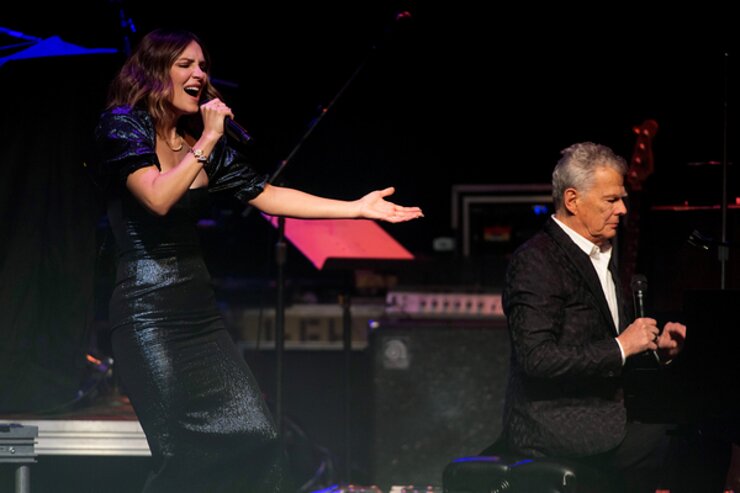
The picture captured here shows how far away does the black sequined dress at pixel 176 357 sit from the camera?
3.12 meters

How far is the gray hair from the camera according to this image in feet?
11.6

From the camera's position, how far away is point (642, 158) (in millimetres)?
5148

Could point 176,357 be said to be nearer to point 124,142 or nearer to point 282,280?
point 124,142

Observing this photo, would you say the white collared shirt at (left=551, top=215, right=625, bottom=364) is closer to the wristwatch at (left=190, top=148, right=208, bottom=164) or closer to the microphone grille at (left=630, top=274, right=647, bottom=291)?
the microphone grille at (left=630, top=274, right=647, bottom=291)

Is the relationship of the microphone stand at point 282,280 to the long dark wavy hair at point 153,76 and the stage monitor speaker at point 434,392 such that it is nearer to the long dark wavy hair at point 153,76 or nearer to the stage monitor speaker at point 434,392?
the stage monitor speaker at point 434,392

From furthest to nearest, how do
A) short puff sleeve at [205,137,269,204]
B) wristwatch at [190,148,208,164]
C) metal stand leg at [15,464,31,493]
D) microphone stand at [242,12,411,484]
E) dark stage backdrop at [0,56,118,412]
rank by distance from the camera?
dark stage backdrop at [0,56,118,412] < microphone stand at [242,12,411,484] < metal stand leg at [15,464,31,493] < short puff sleeve at [205,137,269,204] < wristwatch at [190,148,208,164]

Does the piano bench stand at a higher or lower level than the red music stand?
lower

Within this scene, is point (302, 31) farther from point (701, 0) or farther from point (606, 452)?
point (606, 452)

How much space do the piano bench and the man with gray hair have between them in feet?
0.27

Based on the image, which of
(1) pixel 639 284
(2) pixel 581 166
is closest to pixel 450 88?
(2) pixel 581 166

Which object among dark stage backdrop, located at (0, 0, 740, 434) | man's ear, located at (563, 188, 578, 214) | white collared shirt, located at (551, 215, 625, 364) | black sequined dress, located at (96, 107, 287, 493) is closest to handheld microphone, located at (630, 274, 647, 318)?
white collared shirt, located at (551, 215, 625, 364)

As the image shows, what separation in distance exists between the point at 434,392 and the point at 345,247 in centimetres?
83

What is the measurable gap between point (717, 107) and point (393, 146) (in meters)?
2.24

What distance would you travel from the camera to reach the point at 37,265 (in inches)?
189
